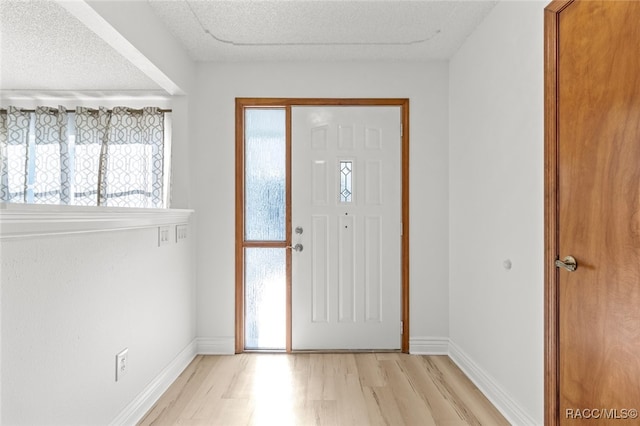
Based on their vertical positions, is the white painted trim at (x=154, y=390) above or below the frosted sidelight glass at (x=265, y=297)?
below

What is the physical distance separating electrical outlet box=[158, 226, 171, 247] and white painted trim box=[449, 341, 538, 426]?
7.56ft

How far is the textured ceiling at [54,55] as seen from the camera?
7.61ft

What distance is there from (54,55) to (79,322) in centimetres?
216

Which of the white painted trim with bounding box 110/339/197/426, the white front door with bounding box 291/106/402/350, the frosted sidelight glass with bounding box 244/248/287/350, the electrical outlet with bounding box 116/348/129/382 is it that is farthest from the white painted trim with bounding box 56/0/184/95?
the white painted trim with bounding box 110/339/197/426

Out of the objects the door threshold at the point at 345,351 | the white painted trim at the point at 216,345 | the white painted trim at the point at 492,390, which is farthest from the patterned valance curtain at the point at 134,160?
the white painted trim at the point at 492,390

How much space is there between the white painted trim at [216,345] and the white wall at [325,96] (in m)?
0.01

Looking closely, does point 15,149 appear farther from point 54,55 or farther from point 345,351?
point 345,351

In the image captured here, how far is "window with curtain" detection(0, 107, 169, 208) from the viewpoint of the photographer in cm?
342

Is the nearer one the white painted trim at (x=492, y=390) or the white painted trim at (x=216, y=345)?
the white painted trim at (x=492, y=390)

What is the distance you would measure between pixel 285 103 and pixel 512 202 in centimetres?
196

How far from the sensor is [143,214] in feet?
7.36

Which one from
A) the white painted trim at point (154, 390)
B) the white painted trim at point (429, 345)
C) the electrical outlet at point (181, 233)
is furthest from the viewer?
the white painted trim at point (429, 345)

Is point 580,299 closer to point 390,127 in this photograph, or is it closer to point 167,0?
point 390,127

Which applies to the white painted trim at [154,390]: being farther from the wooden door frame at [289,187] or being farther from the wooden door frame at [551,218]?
the wooden door frame at [551,218]
